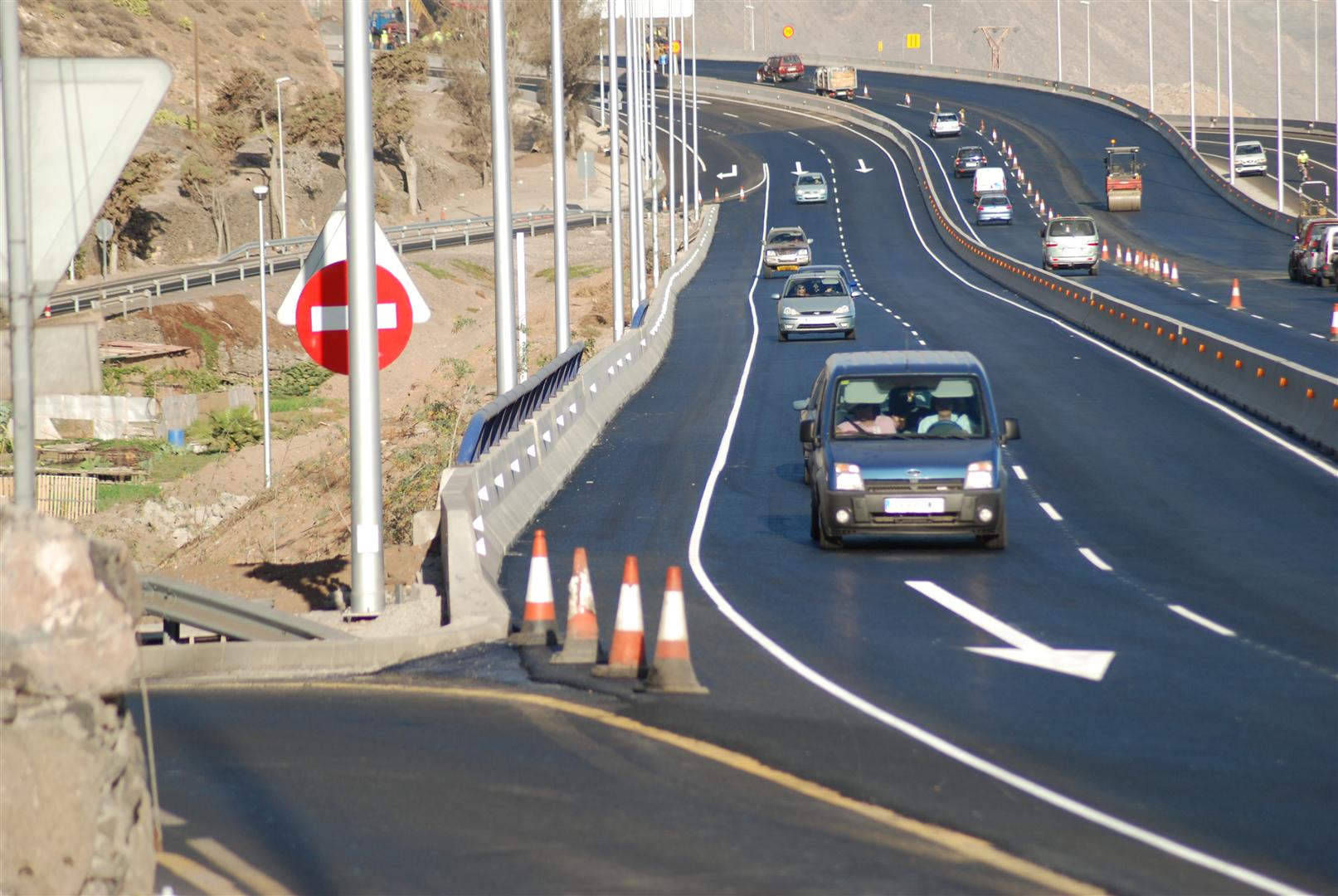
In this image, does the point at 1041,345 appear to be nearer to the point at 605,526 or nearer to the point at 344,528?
the point at 344,528

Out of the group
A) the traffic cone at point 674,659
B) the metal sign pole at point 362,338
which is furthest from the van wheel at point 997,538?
the traffic cone at point 674,659

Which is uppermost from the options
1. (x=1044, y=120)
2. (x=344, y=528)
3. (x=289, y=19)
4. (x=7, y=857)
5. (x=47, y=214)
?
(x=289, y=19)

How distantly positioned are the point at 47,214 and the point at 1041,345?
1465 inches

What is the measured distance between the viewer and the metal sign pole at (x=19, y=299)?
24.1 ft

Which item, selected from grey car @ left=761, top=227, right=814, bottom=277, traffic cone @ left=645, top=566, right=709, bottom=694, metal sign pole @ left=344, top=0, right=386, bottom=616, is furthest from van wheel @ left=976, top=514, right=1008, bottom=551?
grey car @ left=761, top=227, right=814, bottom=277

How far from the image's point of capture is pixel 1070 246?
60156 millimetres

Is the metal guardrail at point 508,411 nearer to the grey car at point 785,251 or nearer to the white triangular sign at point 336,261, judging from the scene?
the white triangular sign at point 336,261

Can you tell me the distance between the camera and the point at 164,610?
13.1m

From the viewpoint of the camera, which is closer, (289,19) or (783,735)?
(783,735)

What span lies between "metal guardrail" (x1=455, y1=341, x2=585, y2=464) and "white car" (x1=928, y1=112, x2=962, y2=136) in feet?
277

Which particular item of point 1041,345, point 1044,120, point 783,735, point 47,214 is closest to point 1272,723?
point 783,735

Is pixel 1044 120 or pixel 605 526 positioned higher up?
pixel 1044 120

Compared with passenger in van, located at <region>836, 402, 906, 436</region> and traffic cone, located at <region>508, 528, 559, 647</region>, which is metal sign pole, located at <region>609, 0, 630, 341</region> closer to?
passenger in van, located at <region>836, 402, 906, 436</region>

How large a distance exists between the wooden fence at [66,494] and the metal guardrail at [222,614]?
34162mm
